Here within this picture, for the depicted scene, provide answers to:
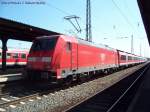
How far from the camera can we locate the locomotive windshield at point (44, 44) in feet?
48.0

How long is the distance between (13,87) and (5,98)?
315 centimetres

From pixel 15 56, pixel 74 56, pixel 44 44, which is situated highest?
pixel 44 44

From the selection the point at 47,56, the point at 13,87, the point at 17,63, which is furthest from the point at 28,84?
the point at 17,63

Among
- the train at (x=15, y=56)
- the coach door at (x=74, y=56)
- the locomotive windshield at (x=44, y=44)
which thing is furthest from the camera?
the train at (x=15, y=56)

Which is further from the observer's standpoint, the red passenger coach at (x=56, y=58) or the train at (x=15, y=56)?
the train at (x=15, y=56)

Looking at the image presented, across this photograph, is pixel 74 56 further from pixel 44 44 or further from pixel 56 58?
pixel 56 58

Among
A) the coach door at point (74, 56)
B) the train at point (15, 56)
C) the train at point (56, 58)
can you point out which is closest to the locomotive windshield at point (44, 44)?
the train at point (56, 58)

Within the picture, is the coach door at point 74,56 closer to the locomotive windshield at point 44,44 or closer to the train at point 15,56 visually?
the locomotive windshield at point 44,44

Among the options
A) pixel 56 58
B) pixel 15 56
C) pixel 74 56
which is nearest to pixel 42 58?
pixel 56 58

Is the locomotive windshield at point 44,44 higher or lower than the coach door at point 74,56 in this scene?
higher

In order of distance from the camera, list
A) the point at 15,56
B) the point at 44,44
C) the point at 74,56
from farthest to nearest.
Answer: the point at 15,56 < the point at 74,56 < the point at 44,44

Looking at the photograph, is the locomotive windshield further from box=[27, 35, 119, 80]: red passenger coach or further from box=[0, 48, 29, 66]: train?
→ box=[0, 48, 29, 66]: train

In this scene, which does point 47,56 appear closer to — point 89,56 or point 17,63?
point 89,56

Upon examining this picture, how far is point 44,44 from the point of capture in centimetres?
1502
